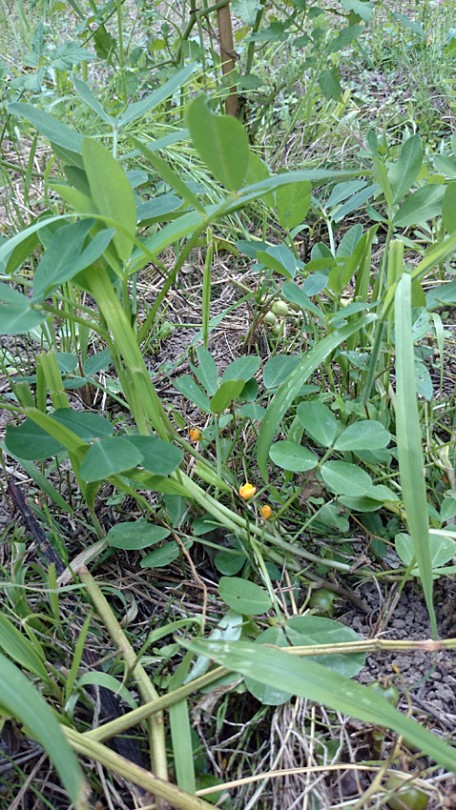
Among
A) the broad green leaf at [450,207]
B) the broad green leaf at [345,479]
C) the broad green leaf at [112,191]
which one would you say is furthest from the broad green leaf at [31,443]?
the broad green leaf at [450,207]

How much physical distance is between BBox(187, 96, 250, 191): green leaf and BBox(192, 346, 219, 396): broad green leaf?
0.31 m

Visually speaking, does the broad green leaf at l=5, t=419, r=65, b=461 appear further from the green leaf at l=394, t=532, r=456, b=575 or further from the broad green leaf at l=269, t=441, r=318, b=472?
the green leaf at l=394, t=532, r=456, b=575

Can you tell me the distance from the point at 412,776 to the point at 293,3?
1.76m

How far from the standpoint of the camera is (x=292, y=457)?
0.87 m

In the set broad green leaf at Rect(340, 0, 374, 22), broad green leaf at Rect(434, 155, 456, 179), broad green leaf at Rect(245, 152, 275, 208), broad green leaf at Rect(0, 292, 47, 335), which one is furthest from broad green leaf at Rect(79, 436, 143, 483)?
broad green leaf at Rect(340, 0, 374, 22)

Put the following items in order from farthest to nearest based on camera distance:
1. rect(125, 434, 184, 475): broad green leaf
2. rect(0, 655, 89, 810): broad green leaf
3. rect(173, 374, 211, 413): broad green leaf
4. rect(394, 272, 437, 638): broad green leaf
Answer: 1. rect(173, 374, 211, 413): broad green leaf
2. rect(125, 434, 184, 475): broad green leaf
3. rect(394, 272, 437, 638): broad green leaf
4. rect(0, 655, 89, 810): broad green leaf

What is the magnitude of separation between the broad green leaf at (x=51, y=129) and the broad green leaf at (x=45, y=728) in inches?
25.8

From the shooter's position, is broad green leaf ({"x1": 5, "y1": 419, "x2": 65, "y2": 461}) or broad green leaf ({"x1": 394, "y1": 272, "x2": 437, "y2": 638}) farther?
broad green leaf ({"x1": 5, "y1": 419, "x2": 65, "y2": 461})

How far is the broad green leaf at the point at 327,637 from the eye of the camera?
713mm

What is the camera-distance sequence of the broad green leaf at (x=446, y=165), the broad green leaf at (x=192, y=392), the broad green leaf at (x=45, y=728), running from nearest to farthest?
1. the broad green leaf at (x=45, y=728)
2. the broad green leaf at (x=192, y=392)
3. the broad green leaf at (x=446, y=165)

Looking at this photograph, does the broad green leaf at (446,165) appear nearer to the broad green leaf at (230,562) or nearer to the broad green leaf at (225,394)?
the broad green leaf at (225,394)

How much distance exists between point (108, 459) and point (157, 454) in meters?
0.07

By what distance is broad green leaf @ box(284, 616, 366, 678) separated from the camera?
71cm

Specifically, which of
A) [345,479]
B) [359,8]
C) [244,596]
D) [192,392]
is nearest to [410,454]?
[345,479]
